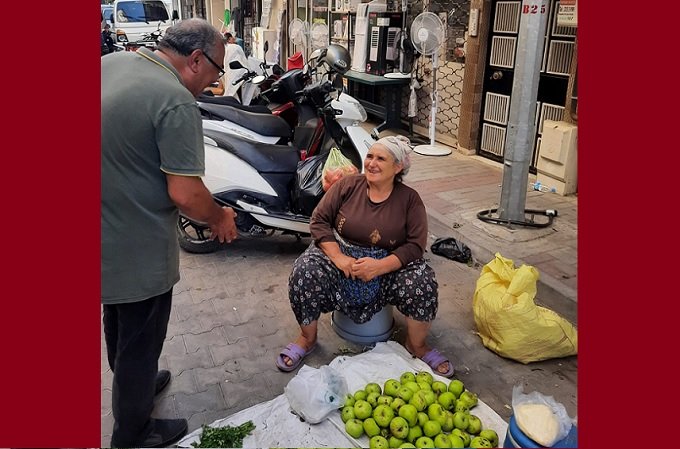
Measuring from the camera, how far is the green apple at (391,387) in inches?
92.0

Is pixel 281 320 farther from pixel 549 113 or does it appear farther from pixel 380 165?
pixel 549 113

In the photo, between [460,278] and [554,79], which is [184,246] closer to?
[460,278]

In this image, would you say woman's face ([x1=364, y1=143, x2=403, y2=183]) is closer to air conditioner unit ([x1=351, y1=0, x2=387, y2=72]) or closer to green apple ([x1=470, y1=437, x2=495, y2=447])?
green apple ([x1=470, y1=437, x2=495, y2=447])

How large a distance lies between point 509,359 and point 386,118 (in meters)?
5.76

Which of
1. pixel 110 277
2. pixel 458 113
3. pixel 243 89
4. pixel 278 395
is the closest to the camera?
pixel 110 277

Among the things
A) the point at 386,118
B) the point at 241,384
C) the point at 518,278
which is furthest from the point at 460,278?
the point at 386,118

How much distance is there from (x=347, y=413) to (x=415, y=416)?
296 mm

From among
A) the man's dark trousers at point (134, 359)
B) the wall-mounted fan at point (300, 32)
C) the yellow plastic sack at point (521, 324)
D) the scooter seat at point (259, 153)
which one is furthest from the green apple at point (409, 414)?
the wall-mounted fan at point (300, 32)

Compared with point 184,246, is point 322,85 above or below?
above

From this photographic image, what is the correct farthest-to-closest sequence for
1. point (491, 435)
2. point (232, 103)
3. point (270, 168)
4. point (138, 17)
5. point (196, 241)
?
point (138, 17) → point (232, 103) → point (196, 241) → point (270, 168) → point (491, 435)

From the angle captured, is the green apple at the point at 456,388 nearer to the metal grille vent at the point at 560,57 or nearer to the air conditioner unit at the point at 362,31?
the metal grille vent at the point at 560,57

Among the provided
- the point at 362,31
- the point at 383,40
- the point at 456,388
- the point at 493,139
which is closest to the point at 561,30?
the point at 493,139

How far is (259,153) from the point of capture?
154 inches

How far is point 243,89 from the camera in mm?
6102
